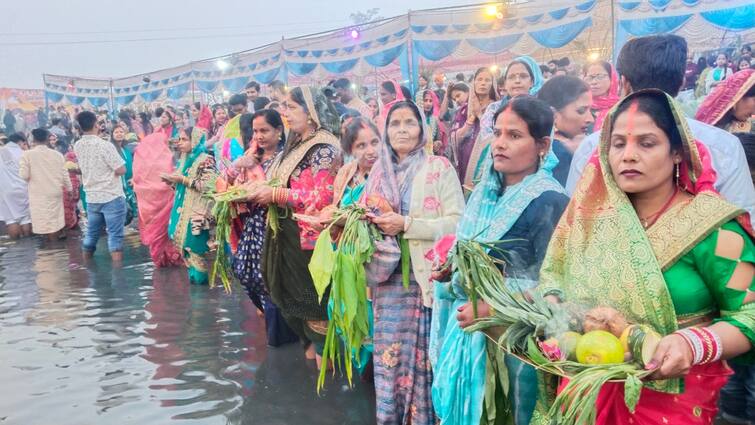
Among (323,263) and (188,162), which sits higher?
(188,162)

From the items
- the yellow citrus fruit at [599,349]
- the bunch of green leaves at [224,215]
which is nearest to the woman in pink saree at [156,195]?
the bunch of green leaves at [224,215]

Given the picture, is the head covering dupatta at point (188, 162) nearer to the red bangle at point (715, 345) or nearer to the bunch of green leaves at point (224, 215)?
the bunch of green leaves at point (224, 215)

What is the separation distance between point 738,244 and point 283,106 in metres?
3.45

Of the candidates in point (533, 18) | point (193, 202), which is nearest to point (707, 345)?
point (193, 202)

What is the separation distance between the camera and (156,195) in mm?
8391

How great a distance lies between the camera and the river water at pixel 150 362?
13.1 feet

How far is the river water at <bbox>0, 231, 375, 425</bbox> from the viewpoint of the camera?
157 inches

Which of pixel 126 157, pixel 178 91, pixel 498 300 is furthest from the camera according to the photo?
pixel 178 91

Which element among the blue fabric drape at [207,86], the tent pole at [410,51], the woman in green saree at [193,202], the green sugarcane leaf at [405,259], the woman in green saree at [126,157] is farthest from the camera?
the blue fabric drape at [207,86]

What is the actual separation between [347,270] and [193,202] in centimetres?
448

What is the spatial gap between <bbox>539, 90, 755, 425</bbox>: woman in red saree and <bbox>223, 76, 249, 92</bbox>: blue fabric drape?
1420cm

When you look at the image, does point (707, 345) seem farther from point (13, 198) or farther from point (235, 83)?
point (235, 83)

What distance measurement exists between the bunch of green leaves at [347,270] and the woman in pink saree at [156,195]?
5.60 metres

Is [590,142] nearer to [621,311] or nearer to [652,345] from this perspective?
[621,311]
